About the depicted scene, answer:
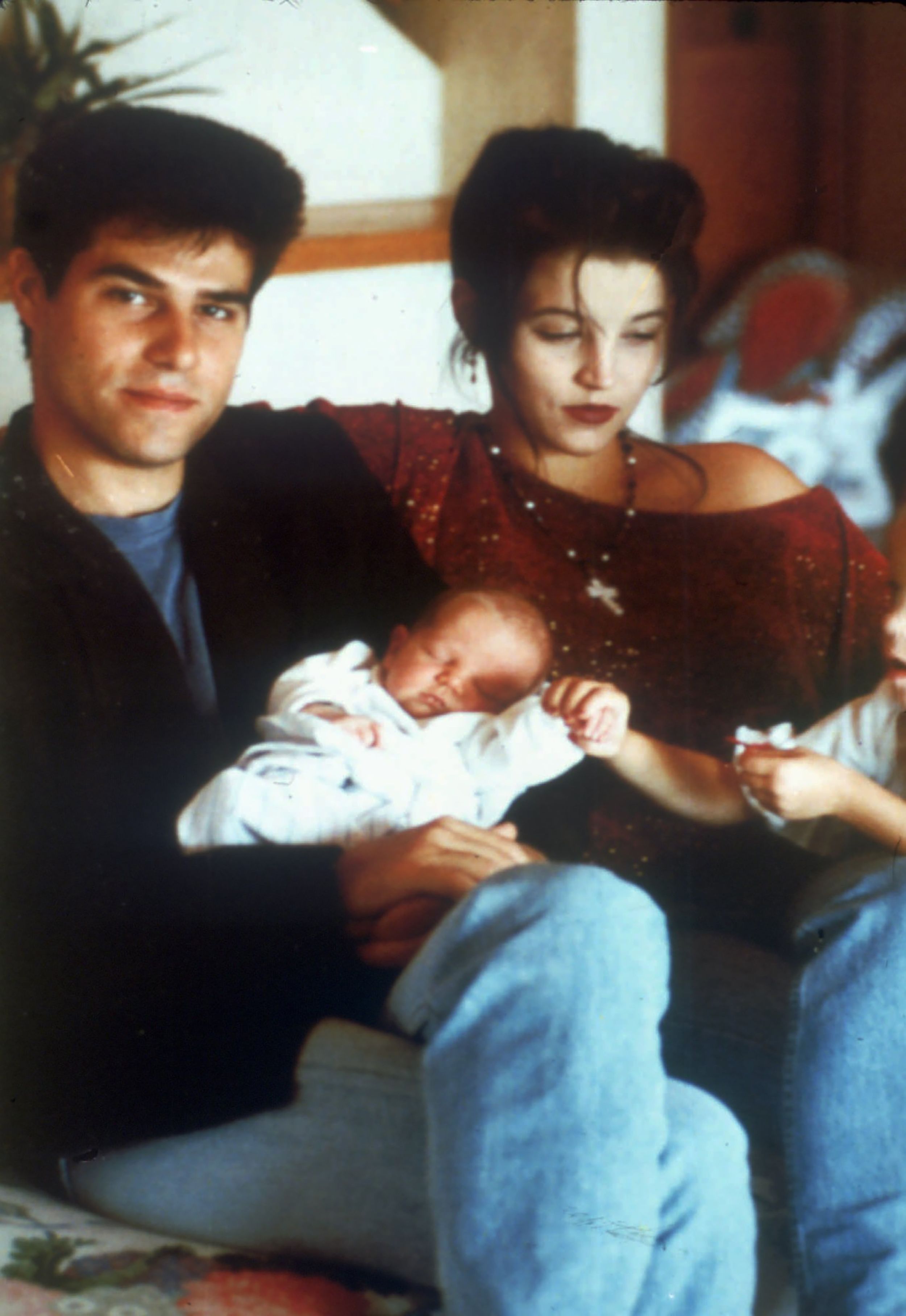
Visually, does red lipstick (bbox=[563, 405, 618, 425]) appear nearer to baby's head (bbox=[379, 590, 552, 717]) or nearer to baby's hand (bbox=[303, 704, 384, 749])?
Answer: baby's head (bbox=[379, 590, 552, 717])

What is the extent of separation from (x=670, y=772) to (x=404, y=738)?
0.26m

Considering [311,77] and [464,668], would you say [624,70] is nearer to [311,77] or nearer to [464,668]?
[311,77]

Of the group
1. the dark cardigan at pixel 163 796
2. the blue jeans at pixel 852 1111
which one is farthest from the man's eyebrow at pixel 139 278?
the blue jeans at pixel 852 1111

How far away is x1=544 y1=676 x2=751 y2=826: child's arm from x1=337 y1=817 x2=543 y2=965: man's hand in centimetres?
14

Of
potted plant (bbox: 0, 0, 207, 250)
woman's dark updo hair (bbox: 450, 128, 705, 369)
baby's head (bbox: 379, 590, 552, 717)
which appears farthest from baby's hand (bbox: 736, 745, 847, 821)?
potted plant (bbox: 0, 0, 207, 250)

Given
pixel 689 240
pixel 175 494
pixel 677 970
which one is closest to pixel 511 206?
pixel 689 240

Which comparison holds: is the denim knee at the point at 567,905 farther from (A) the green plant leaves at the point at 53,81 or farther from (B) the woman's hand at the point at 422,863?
(A) the green plant leaves at the point at 53,81

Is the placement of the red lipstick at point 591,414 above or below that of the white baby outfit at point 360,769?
above

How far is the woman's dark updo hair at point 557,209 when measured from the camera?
0.99 m

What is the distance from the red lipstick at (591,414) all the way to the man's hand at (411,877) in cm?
40

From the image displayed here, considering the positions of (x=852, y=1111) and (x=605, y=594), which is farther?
(x=605, y=594)

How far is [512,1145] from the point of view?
2.60ft

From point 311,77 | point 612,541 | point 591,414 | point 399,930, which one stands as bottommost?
point 399,930

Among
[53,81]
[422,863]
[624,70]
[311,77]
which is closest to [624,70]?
[624,70]
